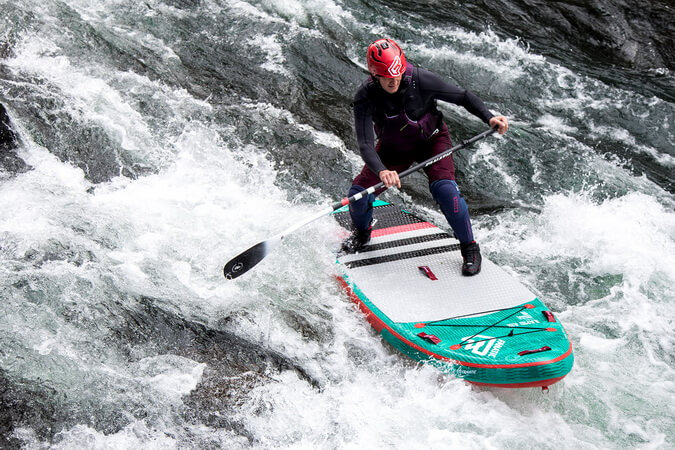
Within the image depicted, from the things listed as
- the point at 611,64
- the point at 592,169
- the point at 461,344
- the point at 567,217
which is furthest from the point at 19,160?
the point at 611,64

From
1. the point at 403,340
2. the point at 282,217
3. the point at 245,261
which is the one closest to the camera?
the point at 403,340

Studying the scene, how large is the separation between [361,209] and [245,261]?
933 mm

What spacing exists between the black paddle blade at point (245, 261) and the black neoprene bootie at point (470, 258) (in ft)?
4.64

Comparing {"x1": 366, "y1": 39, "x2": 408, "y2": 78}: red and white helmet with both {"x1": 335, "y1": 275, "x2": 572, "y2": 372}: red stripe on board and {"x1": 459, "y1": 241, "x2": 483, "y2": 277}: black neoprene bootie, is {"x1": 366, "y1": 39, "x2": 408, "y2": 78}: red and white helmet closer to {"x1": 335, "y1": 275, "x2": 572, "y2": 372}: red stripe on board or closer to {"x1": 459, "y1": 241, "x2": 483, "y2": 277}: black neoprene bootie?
{"x1": 459, "y1": 241, "x2": 483, "y2": 277}: black neoprene bootie

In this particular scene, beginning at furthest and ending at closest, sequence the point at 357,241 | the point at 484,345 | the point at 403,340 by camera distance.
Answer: the point at 357,241 → the point at 403,340 → the point at 484,345

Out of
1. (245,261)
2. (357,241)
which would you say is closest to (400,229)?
(357,241)

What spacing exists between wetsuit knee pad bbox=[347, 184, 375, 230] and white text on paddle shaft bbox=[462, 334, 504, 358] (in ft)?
4.08

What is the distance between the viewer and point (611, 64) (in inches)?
336

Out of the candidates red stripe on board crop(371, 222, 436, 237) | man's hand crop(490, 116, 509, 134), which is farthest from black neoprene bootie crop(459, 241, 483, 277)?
man's hand crop(490, 116, 509, 134)

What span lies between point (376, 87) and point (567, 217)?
2521 mm

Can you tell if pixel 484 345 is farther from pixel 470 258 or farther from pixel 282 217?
pixel 282 217

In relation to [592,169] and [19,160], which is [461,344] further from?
[19,160]

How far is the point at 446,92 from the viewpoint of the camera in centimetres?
468

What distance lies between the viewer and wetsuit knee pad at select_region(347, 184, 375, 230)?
5047mm
